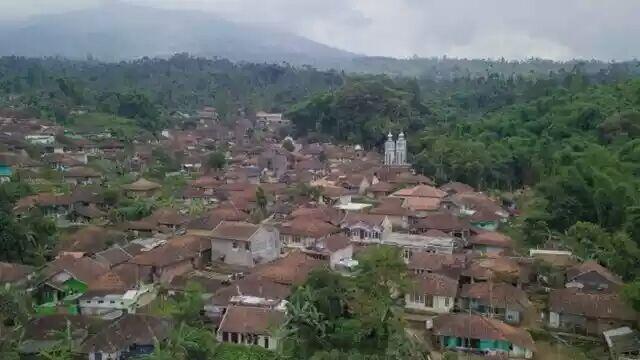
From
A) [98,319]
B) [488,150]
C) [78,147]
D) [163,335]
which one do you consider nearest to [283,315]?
[163,335]

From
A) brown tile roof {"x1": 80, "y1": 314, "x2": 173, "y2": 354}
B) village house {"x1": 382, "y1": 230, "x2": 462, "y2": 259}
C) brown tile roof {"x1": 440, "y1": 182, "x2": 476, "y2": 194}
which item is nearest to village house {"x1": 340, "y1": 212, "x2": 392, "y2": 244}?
village house {"x1": 382, "y1": 230, "x2": 462, "y2": 259}

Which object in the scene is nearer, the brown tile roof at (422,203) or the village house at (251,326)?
the village house at (251,326)

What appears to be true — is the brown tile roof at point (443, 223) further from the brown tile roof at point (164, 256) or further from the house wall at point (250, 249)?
the brown tile roof at point (164, 256)

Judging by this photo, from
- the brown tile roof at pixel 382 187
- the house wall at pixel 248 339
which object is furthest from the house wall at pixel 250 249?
the brown tile roof at pixel 382 187

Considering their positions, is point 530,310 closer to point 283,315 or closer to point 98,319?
point 283,315

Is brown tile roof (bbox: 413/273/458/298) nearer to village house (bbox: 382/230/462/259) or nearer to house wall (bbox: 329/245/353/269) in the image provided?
village house (bbox: 382/230/462/259)
